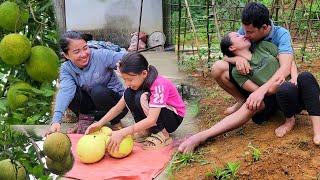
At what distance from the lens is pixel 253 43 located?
343 centimetres

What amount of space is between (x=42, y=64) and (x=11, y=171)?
118cm

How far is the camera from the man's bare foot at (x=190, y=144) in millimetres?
3166

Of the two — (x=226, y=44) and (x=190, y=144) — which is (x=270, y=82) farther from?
(x=190, y=144)

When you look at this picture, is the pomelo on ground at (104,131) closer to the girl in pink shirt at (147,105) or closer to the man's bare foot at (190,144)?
the girl in pink shirt at (147,105)

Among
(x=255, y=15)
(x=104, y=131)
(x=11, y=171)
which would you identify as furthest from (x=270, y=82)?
(x=11, y=171)

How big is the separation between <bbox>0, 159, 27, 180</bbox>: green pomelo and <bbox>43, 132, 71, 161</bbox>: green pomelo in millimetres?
89

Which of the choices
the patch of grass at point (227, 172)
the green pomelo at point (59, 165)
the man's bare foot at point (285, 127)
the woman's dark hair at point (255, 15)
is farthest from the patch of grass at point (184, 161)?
the green pomelo at point (59, 165)

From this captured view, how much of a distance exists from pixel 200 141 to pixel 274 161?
52cm

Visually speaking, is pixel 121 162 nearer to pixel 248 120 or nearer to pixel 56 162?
pixel 248 120

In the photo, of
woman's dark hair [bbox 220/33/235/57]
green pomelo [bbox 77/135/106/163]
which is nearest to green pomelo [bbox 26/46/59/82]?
green pomelo [bbox 77/135/106/163]

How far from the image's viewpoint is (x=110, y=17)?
6.27 meters

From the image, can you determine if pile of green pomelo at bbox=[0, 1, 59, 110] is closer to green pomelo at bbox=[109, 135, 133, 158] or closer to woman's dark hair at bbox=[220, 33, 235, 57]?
green pomelo at bbox=[109, 135, 133, 158]

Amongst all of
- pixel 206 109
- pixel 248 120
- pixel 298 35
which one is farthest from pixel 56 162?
pixel 298 35

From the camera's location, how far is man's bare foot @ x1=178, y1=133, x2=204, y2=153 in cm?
317
